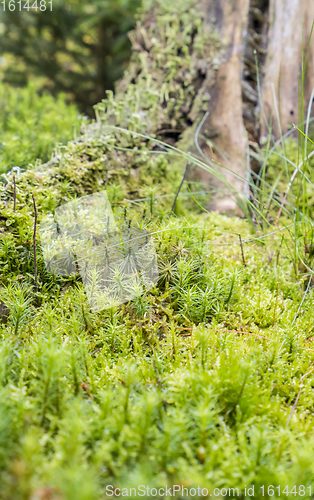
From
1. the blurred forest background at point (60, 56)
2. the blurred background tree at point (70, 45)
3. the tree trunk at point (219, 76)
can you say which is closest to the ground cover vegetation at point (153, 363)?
the tree trunk at point (219, 76)

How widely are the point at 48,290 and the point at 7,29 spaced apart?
5101mm

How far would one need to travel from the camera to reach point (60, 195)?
193 cm

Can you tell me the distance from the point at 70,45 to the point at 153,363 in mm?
6199

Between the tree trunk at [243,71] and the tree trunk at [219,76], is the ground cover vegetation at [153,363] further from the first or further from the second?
the tree trunk at [243,71]

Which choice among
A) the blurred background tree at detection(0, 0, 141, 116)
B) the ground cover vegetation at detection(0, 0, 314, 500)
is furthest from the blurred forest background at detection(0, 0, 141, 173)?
the ground cover vegetation at detection(0, 0, 314, 500)

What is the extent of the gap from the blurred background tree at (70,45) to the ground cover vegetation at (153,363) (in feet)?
12.2

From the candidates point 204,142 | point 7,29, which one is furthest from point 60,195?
point 7,29

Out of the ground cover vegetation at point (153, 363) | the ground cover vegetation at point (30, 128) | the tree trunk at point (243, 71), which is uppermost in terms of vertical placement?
the tree trunk at point (243, 71)

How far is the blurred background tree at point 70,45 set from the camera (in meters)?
4.80

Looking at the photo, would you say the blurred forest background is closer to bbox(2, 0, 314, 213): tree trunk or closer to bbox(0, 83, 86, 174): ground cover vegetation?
bbox(0, 83, 86, 174): ground cover vegetation

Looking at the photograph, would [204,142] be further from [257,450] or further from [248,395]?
[257,450]

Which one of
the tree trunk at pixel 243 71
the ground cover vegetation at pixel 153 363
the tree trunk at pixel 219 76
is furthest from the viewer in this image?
the tree trunk at pixel 243 71

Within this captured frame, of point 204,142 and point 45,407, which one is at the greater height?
point 204,142

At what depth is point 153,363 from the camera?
4.18ft
